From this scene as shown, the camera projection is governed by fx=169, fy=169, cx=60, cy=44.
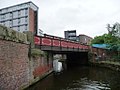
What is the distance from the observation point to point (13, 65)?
1025 cm

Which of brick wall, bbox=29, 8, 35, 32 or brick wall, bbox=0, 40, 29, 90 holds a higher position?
brick wall, bbox=29, 8, 35, 32

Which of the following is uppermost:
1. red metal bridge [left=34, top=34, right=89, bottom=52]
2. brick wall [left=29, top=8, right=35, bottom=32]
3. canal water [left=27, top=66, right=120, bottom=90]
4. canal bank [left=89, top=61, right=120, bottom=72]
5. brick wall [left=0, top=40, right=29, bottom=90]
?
brick wall [left=29, top=8, right=35, bottom=32]

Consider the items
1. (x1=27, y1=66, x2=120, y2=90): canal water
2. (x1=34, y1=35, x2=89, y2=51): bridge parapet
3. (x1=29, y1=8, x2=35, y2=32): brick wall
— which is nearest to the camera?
(x1=27, y1=66, x2=120, y2=90): canal water

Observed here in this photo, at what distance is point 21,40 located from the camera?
38.0ft

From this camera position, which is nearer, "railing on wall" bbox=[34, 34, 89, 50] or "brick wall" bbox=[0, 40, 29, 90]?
"brick wall" bbox=[0, 40, 29, 90]

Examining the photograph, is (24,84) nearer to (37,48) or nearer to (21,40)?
(21,40)

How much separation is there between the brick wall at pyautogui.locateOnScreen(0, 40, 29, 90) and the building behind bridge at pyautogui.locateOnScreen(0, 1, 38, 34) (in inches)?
1495

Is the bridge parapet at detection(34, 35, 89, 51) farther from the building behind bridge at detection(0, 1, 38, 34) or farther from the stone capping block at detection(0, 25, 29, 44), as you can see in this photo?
the building behind bridge at detection(0, 1, 38, 34)

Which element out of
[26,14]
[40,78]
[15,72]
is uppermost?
[26,14]

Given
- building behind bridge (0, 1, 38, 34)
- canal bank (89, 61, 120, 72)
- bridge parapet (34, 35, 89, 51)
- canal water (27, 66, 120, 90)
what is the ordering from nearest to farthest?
canal water (27, 66, 120, 90) < bridge parapet (34, 35, 89, 51) < canal bank (89, 61, 120, 72) < building behind bridge (0, 1, 38, 34)

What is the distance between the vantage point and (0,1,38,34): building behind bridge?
50.6 metres

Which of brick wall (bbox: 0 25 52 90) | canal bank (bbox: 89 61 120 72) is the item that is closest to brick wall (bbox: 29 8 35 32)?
canal bank (bbox: 89 61 120 72)

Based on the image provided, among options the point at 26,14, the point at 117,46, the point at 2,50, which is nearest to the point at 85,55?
the point at 117,46

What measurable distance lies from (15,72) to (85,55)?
2656 centimetres
